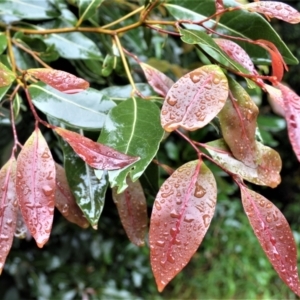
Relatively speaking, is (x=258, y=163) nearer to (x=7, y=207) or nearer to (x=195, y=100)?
(x=195, y=100)

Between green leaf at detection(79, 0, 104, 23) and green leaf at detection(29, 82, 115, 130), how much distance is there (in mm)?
129

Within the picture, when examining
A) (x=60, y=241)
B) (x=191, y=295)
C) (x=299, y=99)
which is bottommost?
(x=191, y=295)

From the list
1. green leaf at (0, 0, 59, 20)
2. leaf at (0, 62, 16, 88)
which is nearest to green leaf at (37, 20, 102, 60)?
green leaf at (0, 0, 59, 20)

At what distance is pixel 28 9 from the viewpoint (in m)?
0.60

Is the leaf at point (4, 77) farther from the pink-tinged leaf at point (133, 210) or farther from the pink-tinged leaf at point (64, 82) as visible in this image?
the pink-tinged leaf at point (133, 210)

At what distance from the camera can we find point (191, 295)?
5.71 ft

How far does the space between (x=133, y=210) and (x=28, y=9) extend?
33cm

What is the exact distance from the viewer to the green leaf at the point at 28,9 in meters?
0.58

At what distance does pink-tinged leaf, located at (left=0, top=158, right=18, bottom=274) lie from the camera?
39 centimetres

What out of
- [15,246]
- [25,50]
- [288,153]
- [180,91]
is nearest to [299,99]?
[180,91]

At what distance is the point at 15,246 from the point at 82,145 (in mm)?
801

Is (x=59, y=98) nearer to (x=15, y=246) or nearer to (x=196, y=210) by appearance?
(x=196, y=210)

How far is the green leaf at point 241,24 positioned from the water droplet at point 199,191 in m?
0.22

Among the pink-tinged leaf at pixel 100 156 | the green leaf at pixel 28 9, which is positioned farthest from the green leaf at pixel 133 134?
the green leaf at pixel 28 9
